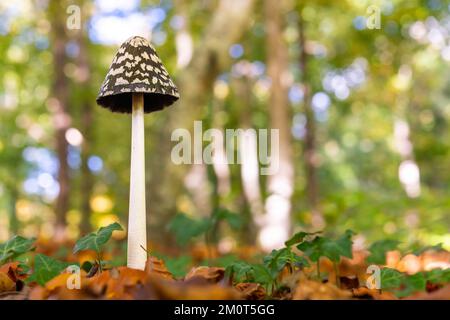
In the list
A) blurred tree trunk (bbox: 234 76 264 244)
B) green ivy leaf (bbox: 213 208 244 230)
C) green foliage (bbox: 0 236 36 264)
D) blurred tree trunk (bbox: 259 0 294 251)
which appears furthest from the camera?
blurred tree trunk (bbox: 234 76 264 244)

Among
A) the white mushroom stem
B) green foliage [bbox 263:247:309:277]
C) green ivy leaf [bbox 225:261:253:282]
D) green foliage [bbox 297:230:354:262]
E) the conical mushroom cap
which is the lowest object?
green ivy leaf [bbox 225:261:253:282]

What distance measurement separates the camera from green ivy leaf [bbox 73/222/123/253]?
2098 mm

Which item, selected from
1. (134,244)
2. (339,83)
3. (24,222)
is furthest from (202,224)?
(24,222)

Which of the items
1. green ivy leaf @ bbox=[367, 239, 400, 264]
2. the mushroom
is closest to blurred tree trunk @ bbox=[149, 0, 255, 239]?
green ivy leaf @ bbox=[367, 239, 400, 264]

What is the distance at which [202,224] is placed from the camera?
Answer: 4.45 m

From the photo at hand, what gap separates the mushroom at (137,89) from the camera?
7.19 ft

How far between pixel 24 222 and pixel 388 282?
3784 cm

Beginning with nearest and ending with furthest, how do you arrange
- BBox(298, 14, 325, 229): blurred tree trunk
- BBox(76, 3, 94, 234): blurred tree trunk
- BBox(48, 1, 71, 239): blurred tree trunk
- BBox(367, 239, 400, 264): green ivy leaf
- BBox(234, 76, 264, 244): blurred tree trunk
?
BBox(367, 239, 400, 264): green ivy leaf
BBox(48, 1, 71, 239): blurred tree trunk
BBox(234, 76, 264, 244): blurred tree trunk
BBox(298, 14, 325, 229): blurred tree trunk
BBox(76, 3, 94, 234): blurred tree trunk

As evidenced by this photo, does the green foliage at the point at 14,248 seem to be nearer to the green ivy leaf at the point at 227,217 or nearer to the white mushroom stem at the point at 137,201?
the white mushroom stem at the point at 137,201

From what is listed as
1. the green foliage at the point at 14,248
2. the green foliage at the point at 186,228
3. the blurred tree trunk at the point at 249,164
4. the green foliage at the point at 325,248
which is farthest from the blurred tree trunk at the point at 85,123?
the green foliage at the point at 325,248

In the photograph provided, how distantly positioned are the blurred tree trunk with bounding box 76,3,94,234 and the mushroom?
32.0 ft

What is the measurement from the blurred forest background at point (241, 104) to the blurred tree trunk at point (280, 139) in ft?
0.07

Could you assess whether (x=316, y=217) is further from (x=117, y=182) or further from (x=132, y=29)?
(x=117, y=182)

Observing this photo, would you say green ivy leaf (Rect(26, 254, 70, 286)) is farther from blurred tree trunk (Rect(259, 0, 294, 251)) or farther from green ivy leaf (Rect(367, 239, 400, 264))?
blurred tree trunk (Rect(259, 0, 294, 251))
